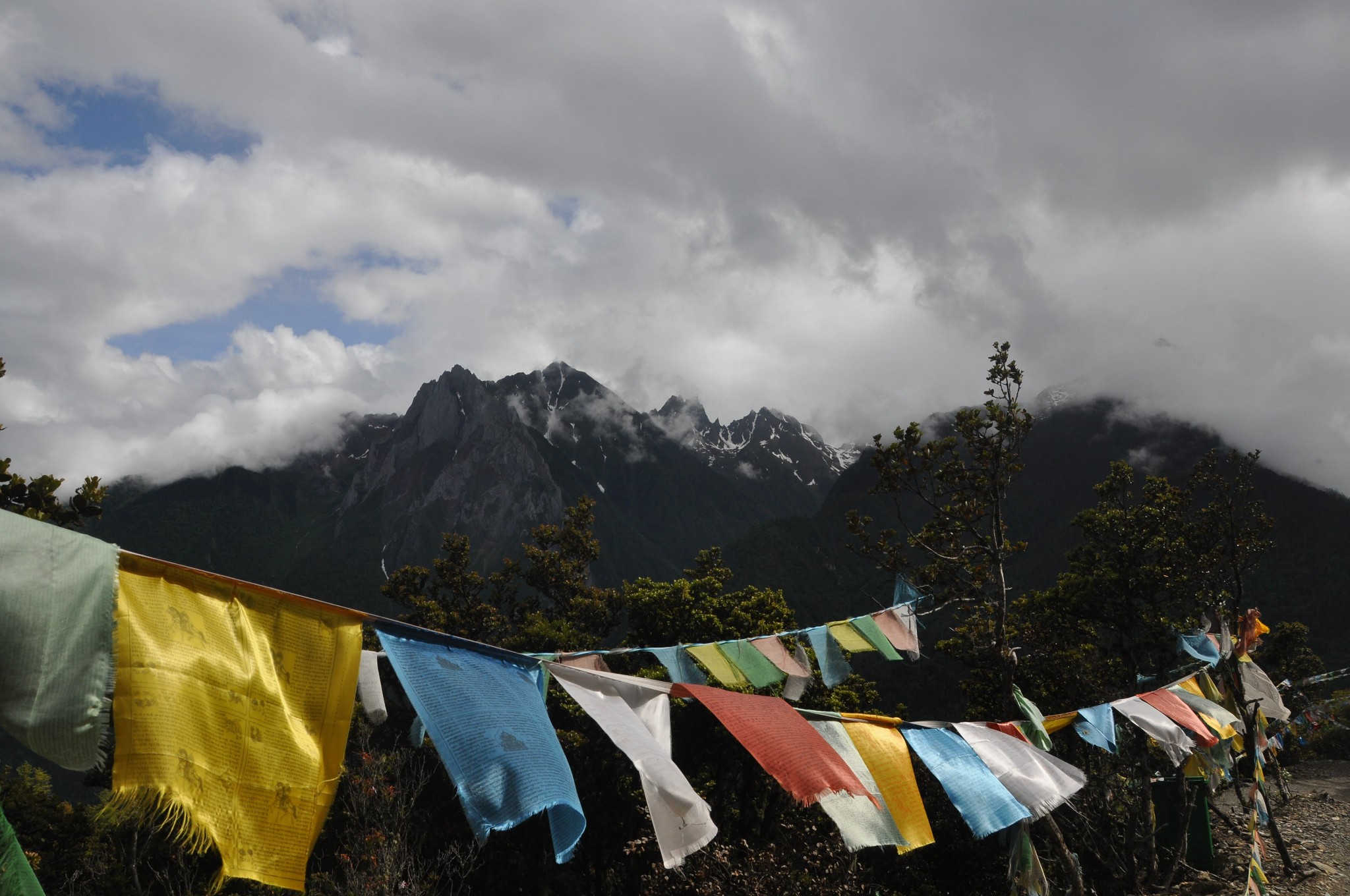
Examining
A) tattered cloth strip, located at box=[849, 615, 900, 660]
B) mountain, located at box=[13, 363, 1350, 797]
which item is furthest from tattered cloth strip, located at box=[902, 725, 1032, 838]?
mountain, located at box=[13, 363, 1350, 797]

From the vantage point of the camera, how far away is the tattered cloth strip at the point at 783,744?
4.31 m

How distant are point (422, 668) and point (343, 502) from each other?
404 ft

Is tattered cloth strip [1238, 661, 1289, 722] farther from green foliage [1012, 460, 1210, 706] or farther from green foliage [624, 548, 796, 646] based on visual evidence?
green foliage [624, 548, 796, 646]

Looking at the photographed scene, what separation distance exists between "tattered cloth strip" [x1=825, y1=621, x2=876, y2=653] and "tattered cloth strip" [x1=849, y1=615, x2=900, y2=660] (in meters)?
0.05

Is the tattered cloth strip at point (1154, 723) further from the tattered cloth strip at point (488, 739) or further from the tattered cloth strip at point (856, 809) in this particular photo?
the tattered cloth strip at point (488, 739)

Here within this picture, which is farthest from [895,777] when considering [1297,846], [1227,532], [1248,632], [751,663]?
[1297,846]

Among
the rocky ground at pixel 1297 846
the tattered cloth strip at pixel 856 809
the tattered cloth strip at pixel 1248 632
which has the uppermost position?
the tattered cloth strip at pixel 1248 632

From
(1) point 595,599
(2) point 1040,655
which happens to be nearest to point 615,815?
(1) point 595,599

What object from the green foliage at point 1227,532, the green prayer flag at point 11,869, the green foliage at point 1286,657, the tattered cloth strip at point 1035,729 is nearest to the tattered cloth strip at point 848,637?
the tattered cloth strip at point 1035,729

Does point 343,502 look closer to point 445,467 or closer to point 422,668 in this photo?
point 445,467

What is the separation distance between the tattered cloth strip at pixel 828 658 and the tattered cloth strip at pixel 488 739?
7.27 meters

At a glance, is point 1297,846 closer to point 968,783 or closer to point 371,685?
point 968,783

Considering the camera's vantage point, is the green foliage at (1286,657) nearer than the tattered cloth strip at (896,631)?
No

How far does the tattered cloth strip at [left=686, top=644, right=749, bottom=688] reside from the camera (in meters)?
8.56
